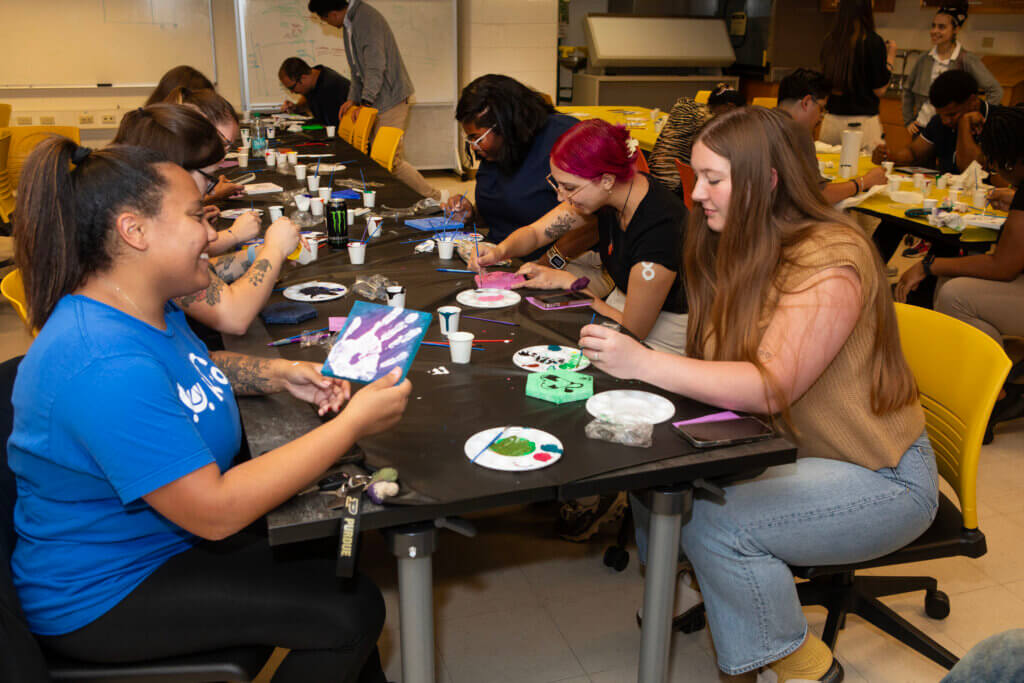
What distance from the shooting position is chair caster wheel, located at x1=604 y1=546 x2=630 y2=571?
2363 mm

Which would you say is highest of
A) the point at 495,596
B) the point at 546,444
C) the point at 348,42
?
the point at 348,42

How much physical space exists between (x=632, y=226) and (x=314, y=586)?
4.66 ft

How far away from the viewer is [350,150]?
210 inches

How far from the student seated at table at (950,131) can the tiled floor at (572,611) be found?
2348 millimetres

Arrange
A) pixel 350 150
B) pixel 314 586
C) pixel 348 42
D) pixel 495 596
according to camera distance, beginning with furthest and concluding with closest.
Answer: pixel 348 42, pixel 350 150, pixel 495 596, pixel 314 586

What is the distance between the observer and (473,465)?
1.40 meters

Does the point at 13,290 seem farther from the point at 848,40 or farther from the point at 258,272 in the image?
the point at 848,40

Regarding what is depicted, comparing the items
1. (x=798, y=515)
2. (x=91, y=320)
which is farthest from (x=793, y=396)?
(x=91, y=320)

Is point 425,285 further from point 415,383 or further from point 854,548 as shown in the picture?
point 854,548

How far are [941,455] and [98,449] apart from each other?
5.79 ft

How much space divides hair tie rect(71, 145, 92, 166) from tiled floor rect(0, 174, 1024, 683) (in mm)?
1370

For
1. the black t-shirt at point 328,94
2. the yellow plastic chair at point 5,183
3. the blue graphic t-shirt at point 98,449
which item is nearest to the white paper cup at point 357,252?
the blue graphic t-shirt at point 98,449

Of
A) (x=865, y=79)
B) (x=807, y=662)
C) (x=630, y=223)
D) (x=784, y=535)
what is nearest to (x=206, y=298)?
(x=630, y=223)

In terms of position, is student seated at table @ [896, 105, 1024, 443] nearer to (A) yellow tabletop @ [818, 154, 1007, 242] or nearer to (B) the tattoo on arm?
(A) yellow tabletop @ [818, 154, 1007, 242]
